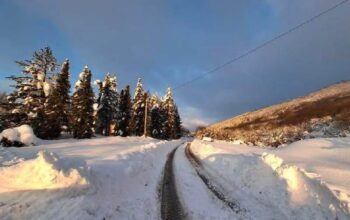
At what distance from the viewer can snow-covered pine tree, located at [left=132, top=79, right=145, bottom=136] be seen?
3044 inches

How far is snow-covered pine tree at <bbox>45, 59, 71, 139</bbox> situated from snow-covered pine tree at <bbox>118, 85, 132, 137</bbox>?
1741 cm

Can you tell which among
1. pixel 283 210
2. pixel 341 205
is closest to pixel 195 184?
pixel 283 210

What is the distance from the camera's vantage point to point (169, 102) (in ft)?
312

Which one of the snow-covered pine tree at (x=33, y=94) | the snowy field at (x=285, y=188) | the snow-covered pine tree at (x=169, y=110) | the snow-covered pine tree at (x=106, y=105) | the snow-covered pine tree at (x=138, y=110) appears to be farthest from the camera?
the snow-covered pine tree at (x=169, y=110)

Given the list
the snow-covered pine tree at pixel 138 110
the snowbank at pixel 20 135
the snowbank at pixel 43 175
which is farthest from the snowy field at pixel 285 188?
the snow-covered pine tree at pixel 138 110

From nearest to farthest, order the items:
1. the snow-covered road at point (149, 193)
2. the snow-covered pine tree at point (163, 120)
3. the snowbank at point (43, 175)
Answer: the snow-covered road at point (149, 193) → the snowbank at point (43, 175) → the snow-covered pine tree at point (163, 120)

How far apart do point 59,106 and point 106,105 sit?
18.2 m

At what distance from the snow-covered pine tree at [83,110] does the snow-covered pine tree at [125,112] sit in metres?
14.2

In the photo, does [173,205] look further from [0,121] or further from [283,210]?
[0,121]

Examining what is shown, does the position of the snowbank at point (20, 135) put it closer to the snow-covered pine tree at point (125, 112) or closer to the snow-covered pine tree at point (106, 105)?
the snow-covered pine tree at point (106, 105)

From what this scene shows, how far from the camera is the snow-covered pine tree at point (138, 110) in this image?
254 feet

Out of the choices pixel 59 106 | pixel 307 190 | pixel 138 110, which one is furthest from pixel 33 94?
pixel 307 190

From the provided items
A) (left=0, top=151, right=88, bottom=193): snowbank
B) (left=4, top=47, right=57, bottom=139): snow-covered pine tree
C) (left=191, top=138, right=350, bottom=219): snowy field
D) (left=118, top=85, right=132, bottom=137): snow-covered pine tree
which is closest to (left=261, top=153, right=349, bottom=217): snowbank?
(left=191, top=138, right=350, bottom=219): snowy field

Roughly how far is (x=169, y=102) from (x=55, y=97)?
4742 cm
